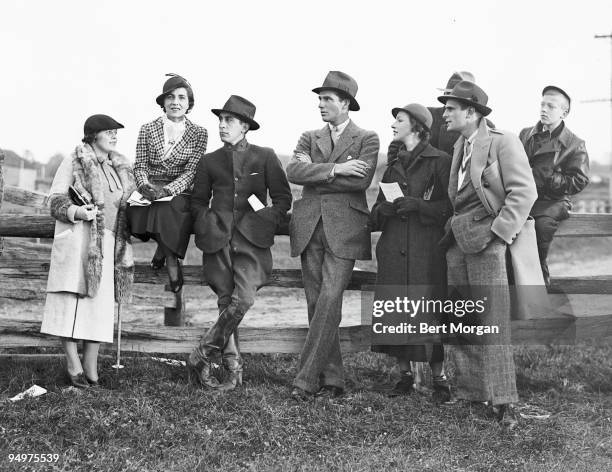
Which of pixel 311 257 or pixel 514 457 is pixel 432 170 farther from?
pixel 514 457

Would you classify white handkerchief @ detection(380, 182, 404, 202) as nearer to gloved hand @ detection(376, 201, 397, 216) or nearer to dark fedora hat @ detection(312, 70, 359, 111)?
gloved hand @ detection(376, 201, 397, 216)

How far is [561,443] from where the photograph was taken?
4.93 m

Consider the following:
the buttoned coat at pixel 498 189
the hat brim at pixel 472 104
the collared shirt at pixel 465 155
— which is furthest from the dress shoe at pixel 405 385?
the hat brim at pixel 472 104

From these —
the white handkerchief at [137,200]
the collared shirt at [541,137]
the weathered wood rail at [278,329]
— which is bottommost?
the weathered wood rail at [278,329]

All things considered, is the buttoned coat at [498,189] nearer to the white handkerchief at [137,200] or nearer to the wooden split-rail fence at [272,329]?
the wooden split-rail fence at [272,329]

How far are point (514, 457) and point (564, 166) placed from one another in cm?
236

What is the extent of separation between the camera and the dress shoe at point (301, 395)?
550cm

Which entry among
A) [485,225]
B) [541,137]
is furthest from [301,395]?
[541,137]

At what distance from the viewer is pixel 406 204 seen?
541 cm

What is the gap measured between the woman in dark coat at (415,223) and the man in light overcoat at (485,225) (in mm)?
148

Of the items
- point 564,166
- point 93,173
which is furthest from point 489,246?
point 93,173

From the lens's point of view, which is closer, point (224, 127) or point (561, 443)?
point (561, 443)

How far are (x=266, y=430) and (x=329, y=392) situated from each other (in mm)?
858

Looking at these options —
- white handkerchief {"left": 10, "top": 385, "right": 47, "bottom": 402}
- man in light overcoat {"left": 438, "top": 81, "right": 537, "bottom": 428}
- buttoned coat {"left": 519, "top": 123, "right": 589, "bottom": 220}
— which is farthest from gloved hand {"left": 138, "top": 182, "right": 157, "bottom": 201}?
buttoned coat {"left": 519, "top": 123, "right": 589, "bottom": 220}
